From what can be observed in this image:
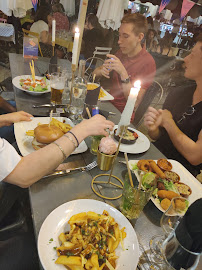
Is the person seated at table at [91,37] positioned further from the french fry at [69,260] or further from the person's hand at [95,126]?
the french fry at [69,260]

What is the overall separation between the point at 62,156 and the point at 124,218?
0.46 metres

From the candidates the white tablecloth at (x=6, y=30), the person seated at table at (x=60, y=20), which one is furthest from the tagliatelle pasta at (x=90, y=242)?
the person seated at table at (x=60, y=20)

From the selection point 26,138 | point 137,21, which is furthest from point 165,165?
point 137,21

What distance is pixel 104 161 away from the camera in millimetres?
1232

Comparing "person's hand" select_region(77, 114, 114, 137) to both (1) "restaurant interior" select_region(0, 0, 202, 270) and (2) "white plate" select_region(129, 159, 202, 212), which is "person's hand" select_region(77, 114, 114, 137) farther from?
(2) "white plate" select_region(129, 159, 202, 212)

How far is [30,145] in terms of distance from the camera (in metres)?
1.30

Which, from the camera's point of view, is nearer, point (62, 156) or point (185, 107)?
point (62, 156)

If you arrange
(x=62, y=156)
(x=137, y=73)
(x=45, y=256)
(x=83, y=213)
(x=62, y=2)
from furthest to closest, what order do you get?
(x=62, y=2) < (x=137, y=73) < (x=62, y=156) < (x=83, y=213) < (x=45, y=256)

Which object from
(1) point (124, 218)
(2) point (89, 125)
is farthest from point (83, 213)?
(2) point (89, 125)

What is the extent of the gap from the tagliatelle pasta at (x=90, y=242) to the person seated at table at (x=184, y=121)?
1.21m

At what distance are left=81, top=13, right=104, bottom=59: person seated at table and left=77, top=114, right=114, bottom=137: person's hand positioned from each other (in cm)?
509

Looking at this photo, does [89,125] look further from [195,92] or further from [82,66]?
[195,92]

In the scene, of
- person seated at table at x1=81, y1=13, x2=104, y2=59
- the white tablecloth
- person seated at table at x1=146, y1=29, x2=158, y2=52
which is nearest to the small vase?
person seated at table at x1=81, y1=13, x2=104, y2=59

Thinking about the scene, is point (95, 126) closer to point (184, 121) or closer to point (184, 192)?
point (184, 192)
